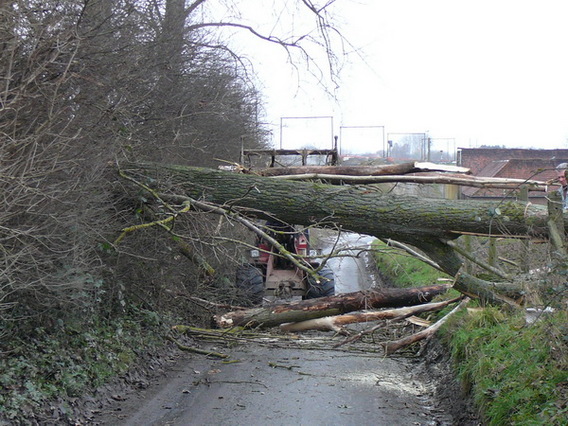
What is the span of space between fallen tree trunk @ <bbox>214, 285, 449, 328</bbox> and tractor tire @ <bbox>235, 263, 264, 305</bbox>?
2120 mm

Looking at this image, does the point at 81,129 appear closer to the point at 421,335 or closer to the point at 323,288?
the point at 421,335

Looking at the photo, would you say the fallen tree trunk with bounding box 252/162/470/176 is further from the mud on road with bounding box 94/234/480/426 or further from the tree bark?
the mud on road with bounding box 94/234/480/426

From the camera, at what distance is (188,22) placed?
46.5 ft

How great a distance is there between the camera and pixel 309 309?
38.8ft

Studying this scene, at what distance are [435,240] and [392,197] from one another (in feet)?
2.81

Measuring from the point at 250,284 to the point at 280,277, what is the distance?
1540 millimetres

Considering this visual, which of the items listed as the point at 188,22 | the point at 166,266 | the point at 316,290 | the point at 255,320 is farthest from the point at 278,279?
the point at 188,22

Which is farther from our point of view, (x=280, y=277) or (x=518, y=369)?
(x=280, y=277)

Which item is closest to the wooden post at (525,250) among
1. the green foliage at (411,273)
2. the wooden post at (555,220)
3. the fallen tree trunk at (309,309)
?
the wooden post at (555,220)

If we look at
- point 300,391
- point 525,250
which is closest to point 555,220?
point 525,250

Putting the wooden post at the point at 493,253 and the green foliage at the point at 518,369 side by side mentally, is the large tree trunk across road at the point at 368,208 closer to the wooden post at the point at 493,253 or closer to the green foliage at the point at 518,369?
the green foliage at the point at 518,369

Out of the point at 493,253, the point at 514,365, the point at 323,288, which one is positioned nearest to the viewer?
the point at 514,365

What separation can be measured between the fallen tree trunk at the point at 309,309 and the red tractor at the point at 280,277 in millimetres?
2131

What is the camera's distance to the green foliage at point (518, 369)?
5.25m
